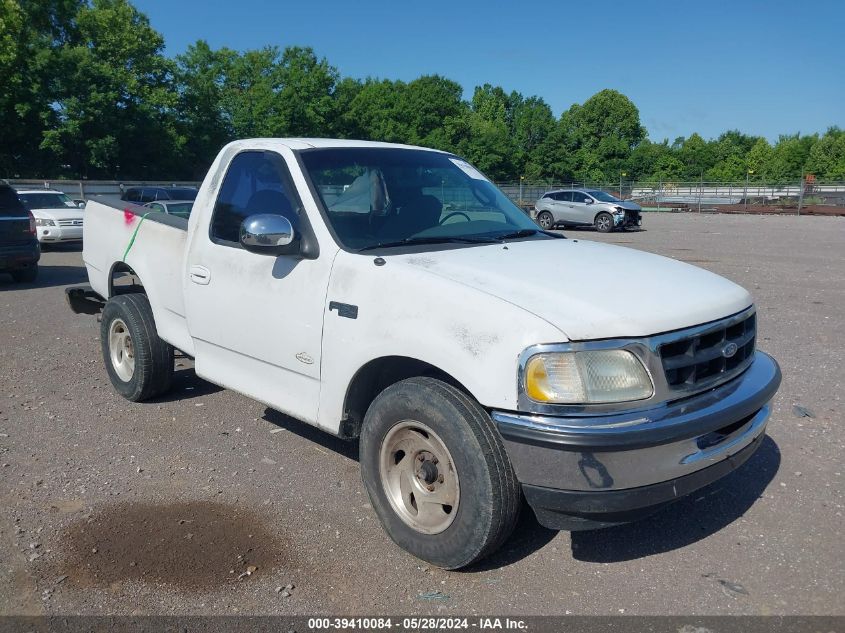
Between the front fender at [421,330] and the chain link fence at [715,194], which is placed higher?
the chain link fence at [715,194]

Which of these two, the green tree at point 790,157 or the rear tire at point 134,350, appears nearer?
the rear tire at point 134,350

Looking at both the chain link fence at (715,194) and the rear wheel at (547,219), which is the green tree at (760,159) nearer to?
the chain link fence at (715,194)

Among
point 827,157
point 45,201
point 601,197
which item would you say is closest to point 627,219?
point 601,197

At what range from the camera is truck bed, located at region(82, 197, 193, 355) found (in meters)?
4.94

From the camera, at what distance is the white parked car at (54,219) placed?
1891 cm

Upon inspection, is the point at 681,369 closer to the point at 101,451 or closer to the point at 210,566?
the point at 210,566

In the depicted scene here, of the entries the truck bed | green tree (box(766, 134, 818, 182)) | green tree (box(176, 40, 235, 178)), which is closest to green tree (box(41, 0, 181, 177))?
green tree (box(176, 40, 235, 178))

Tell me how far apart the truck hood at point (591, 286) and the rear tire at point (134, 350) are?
2751 millimetres

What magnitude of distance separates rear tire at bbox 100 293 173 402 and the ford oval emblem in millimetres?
3942

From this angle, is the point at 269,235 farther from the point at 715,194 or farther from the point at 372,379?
the point at 715,194

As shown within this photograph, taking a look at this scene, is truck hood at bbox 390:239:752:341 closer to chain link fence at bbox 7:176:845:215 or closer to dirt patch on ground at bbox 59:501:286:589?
dirt patch on ground at bbox 59:501:286:589

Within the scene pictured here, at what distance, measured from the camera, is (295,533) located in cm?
372

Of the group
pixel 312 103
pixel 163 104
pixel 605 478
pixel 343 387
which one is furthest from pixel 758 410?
pixel 312 103

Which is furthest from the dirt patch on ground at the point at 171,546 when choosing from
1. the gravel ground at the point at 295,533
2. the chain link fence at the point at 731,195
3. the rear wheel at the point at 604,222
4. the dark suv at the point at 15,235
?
the chain link fence at the point at 731,195
